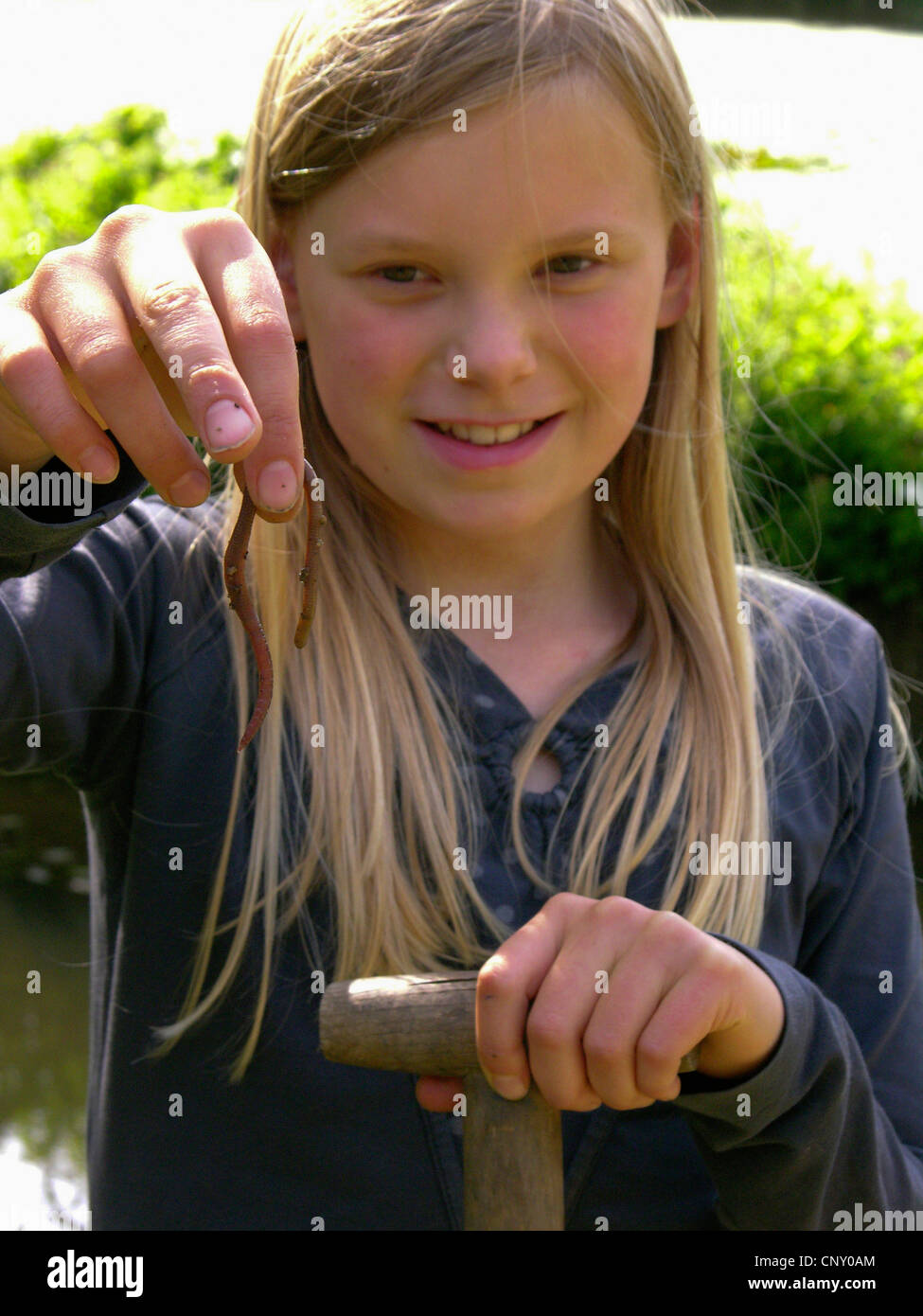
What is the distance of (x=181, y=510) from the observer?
5.62 feet

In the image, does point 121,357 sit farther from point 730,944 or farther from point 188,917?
point 188,917

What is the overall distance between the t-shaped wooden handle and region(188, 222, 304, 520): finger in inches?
15.7

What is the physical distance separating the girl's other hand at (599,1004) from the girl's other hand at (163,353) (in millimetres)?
402

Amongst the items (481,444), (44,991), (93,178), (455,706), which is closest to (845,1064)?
(455,706)

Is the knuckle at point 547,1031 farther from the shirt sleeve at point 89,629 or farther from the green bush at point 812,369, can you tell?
the green bush at point 812,369

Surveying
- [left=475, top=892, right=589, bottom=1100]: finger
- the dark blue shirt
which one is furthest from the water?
[left=475, top=892, right=589, bottom=1100]: finger

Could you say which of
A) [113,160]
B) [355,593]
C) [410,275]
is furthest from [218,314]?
[113,160]

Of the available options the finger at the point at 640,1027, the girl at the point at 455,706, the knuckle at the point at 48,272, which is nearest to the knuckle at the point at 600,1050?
the finger at the point at 640,1027

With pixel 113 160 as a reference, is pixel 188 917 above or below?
below

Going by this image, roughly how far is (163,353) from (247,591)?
0.51 ft

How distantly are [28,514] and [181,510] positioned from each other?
63cm

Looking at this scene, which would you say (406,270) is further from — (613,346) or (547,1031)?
(547,1031)

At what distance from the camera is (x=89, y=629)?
147 centimetres

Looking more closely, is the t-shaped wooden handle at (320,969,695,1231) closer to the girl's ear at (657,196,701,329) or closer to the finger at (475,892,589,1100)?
the finger at (475,892,589,1100)
